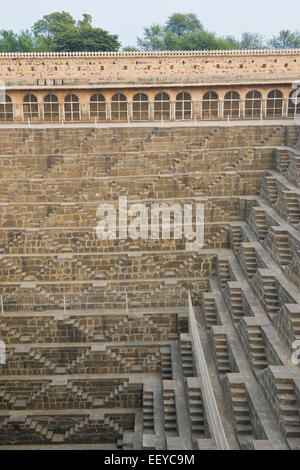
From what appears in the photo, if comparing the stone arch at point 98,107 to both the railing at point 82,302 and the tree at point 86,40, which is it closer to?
the railing at point 82,302

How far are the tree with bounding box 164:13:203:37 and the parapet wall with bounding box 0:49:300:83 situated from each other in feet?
140

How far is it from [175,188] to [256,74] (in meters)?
10.0

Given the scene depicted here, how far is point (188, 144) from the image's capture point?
1817 cm

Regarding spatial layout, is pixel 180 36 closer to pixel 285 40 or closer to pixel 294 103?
pixel 285 40

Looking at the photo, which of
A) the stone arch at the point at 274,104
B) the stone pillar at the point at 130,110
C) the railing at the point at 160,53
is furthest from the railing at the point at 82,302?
the railing at the point at 160,53

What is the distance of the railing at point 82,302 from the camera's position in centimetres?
1498

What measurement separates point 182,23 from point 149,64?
4346cm

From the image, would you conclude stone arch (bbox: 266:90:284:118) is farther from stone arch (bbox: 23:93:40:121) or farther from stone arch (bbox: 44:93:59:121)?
stone arch (bbox: 23:93:40:121)

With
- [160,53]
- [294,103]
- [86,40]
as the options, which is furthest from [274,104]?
[86,40]

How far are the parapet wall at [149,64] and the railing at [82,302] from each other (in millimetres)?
12819

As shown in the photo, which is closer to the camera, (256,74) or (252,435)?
(252,435)
